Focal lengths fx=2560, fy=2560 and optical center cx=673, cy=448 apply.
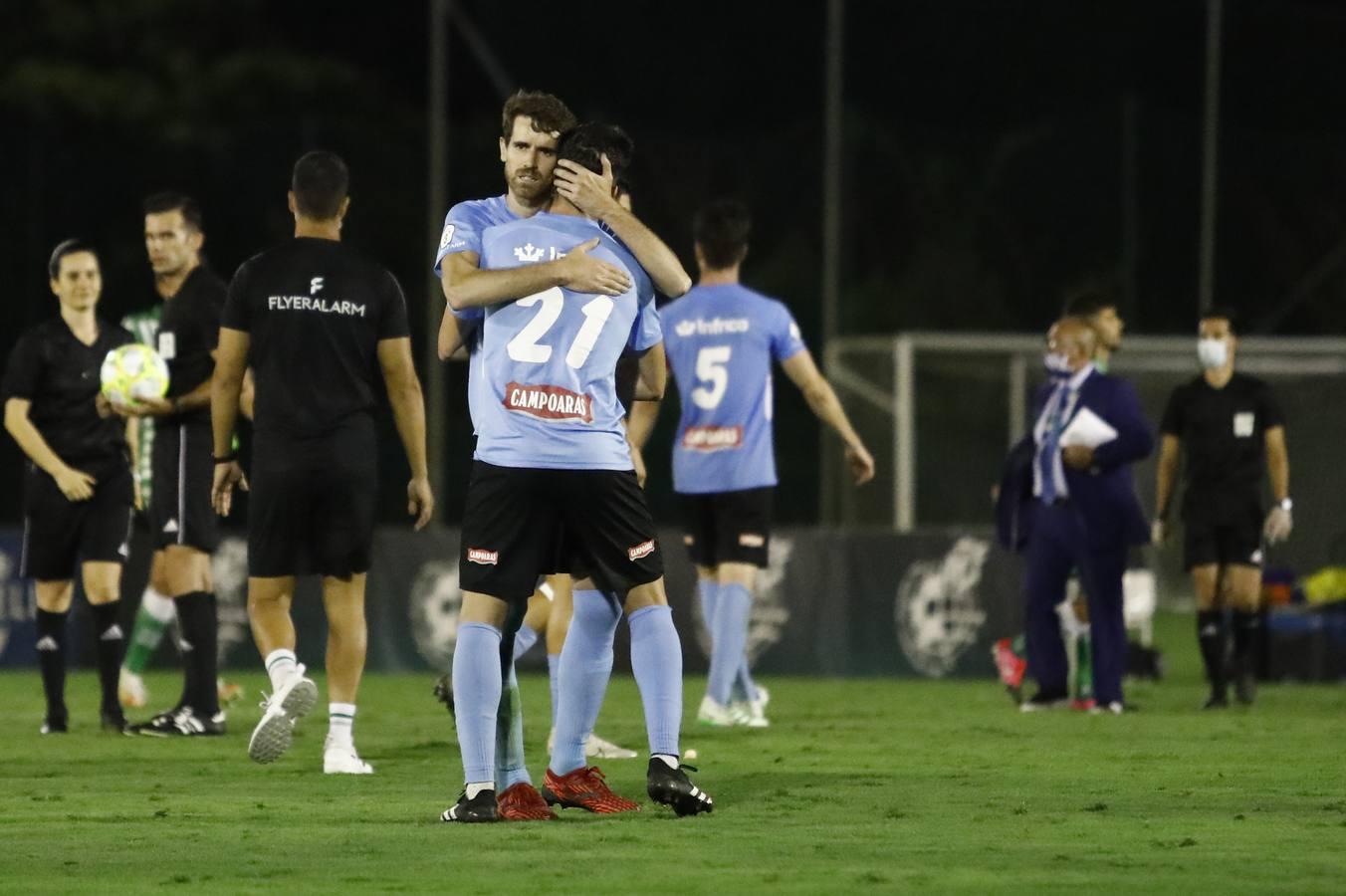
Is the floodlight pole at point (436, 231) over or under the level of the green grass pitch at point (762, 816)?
over

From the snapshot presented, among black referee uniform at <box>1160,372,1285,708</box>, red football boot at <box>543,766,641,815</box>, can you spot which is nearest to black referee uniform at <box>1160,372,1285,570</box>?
black referee uniform at <box>1160,372,1285,708</box>

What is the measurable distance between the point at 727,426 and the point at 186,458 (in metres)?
2.54

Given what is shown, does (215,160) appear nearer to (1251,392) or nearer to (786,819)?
(1251,392)

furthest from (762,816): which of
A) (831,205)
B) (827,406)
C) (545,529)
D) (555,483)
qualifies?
(831,205)

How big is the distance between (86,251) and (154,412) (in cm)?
113

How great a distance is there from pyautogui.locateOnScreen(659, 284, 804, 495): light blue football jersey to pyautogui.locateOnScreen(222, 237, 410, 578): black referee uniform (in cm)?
298

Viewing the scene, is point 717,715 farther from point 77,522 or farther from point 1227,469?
point 1227,469

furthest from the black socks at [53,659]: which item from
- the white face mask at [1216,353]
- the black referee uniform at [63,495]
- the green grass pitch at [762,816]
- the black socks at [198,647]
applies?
the white face mask at [1216,353]

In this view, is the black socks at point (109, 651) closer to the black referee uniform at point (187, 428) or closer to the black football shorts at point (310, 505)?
the black referee uniform at point (187, 428)

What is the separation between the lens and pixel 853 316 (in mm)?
23594

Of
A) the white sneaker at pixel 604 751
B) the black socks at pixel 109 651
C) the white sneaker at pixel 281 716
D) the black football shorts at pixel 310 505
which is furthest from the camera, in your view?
the black socks at pixel 109 651

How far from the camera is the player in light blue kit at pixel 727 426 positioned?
12.1 m

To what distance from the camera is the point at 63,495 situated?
11.8 meters

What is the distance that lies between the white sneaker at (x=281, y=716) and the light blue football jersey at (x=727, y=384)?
3374 millimetres
